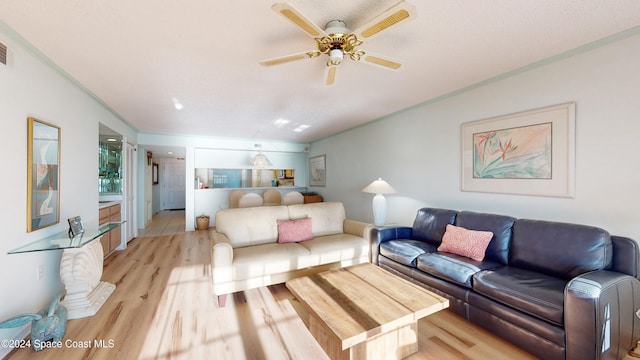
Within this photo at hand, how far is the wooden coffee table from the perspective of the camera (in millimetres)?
1449

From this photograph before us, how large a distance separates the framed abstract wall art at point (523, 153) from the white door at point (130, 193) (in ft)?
18.3

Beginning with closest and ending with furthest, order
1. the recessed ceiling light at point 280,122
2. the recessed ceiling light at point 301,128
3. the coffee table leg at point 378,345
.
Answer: the coffee table leg at point 378,345, the recessed ceiling light at point 280,122, the recessed ceiling light at point 301,128

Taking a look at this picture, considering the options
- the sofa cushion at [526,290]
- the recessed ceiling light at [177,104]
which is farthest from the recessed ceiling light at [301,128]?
the sofa cushion at [526,290]

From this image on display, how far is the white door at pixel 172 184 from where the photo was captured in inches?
376

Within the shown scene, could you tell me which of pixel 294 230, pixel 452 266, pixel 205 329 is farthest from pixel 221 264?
pixel 452 266

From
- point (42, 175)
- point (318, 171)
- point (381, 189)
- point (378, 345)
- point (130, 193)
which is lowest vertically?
point (378, 345)

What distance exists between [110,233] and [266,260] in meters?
2.91

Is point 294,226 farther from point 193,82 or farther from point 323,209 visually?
point 193,82

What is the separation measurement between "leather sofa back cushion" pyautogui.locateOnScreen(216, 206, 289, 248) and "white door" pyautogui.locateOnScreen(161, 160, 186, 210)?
807 centimetres

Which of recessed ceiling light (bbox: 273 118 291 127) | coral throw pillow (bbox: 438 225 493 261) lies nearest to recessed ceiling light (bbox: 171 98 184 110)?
recessed ceiling light (bbox: 273 118 291 127)

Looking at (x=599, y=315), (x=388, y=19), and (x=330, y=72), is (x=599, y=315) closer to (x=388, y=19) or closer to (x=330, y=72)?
(x=388, y=19)

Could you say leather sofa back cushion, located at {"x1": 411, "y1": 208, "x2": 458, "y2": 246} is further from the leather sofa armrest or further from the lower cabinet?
the lower cabinet

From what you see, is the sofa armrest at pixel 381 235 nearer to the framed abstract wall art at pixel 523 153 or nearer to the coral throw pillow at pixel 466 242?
the coral throw pillow at pixel 466 242

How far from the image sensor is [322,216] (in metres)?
3.56
